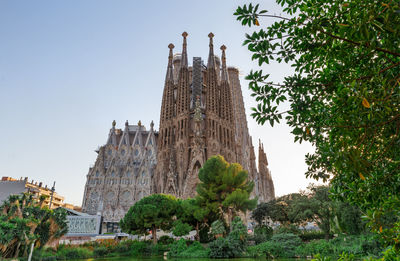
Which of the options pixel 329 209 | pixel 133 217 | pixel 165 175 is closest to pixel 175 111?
pixel 165 175

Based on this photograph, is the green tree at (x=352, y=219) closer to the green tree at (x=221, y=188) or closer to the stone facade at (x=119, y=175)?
the green tree at (x=221, y=188)

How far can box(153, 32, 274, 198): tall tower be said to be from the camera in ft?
118

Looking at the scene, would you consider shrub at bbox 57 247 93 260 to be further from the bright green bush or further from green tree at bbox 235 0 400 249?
green tree at bbox 235 0 400 249

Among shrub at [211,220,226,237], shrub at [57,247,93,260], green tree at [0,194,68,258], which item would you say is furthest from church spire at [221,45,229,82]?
green tree at [0,194,68,258]

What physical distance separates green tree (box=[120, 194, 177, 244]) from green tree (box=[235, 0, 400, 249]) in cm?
1805

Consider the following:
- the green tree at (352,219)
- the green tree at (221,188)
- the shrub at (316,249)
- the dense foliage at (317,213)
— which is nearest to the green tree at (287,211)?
the dense foliage at (317,213)

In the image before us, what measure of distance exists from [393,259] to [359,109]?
7.00ft

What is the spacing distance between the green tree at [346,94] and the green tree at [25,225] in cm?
1230

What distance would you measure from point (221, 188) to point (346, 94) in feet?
58.2

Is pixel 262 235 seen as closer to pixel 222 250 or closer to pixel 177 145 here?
pixel 222 250

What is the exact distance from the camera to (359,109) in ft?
7.59

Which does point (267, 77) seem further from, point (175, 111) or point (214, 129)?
point (175, 111)

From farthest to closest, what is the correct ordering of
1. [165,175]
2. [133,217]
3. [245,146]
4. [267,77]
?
[245,146] < [165,175] < [133,217] < [267,77]

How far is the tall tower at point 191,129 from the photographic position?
36031 mm
